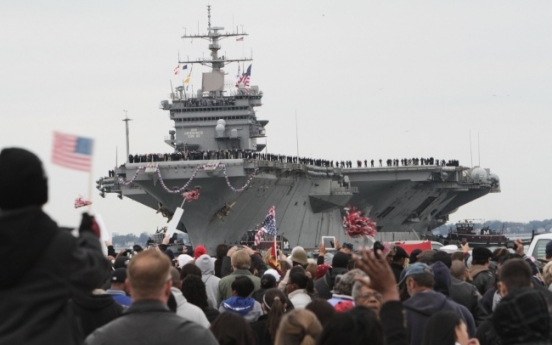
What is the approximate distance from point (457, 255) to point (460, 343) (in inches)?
196

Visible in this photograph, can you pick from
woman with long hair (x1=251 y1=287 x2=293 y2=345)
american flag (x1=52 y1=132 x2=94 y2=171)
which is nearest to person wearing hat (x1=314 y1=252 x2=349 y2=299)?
woman with long hair (x1=251 y1=287 x2=293 y2=345)

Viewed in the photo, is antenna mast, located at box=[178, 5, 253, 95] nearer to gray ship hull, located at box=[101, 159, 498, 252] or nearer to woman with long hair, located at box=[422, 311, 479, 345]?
gray ship hull, located at box=[101, 159, 498, 252]

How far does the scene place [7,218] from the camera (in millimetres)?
4734

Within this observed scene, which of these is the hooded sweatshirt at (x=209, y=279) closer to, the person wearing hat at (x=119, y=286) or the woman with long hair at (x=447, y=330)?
the person wearing hat at (x=119, y=286)

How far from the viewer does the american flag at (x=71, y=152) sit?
518 cm

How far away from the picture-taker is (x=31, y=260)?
186 inches

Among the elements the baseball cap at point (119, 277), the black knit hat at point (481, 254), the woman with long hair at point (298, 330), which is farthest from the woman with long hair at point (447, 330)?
the black knit hat at point (481, 254)

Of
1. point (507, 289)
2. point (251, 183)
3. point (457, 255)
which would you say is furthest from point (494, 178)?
point (507, 289)

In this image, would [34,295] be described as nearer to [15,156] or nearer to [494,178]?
[15,156]

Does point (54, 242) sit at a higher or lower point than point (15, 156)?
lower

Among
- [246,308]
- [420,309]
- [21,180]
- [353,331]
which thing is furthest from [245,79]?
[353,331]

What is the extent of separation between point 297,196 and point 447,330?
5090 centimetres

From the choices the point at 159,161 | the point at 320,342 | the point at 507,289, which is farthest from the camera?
the point at 159,161

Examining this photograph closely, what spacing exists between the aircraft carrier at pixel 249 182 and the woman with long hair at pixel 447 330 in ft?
136
